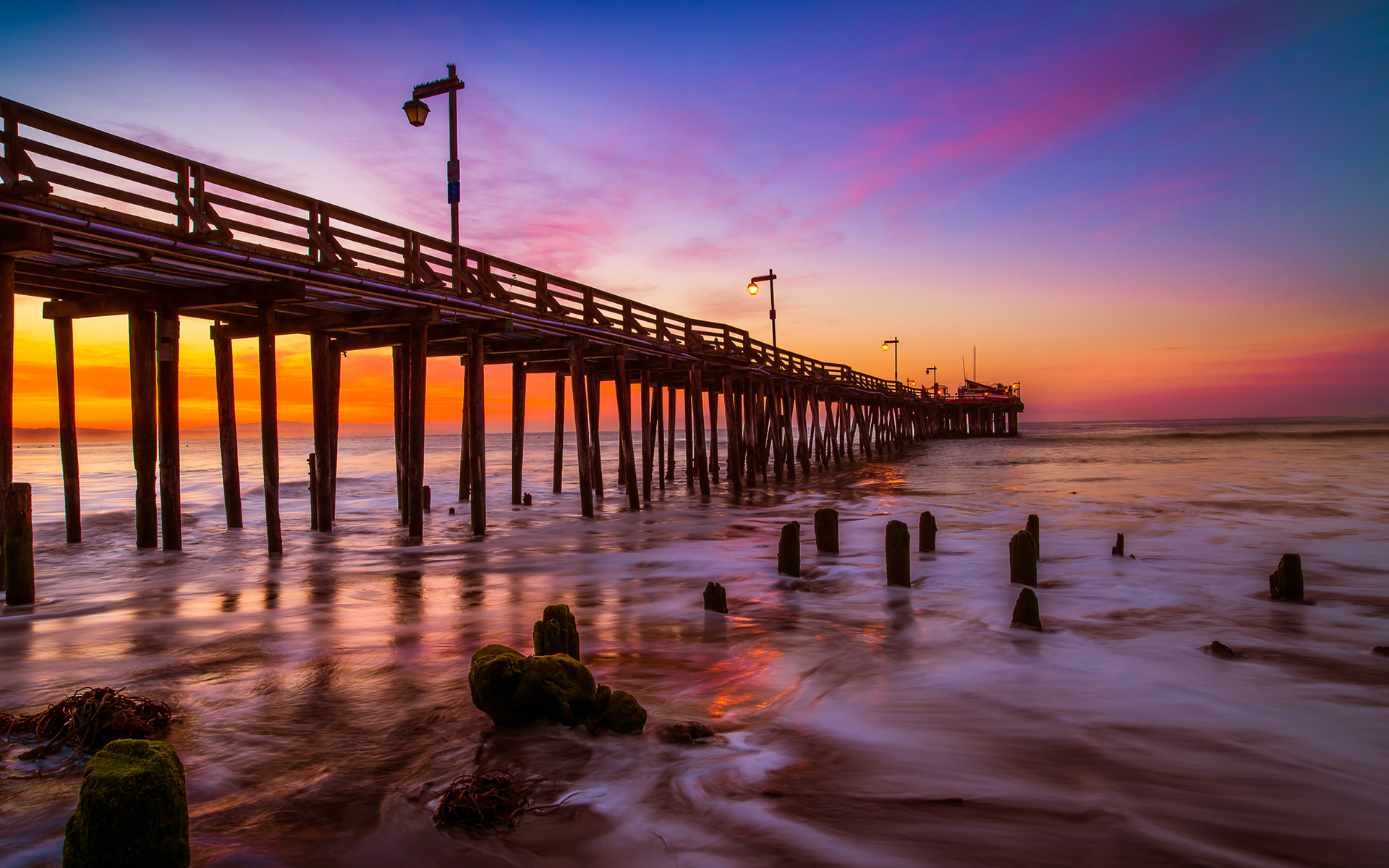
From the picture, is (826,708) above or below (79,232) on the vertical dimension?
below

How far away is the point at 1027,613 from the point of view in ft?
26.8

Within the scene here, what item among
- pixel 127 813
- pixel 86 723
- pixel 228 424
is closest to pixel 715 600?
pixel 86 723

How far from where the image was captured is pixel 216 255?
9180 mm

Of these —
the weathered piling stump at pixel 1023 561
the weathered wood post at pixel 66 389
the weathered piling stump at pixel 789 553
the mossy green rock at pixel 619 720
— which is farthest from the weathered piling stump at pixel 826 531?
the weathered wood post at pixel 66 389

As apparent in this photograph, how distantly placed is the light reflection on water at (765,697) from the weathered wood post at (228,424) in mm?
963

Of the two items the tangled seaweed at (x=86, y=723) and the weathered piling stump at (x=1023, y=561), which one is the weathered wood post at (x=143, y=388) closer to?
the tangled seaweed at (x=86, y=723)

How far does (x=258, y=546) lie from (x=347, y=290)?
5.64m

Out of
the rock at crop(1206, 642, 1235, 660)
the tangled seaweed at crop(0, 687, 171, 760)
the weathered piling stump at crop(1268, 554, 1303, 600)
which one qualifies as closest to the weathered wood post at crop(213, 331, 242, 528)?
the tangled seaweed at crop(0, 687, 171, 760)

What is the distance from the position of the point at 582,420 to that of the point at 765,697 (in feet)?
40.6

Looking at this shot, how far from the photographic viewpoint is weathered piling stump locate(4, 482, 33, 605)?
7.82m

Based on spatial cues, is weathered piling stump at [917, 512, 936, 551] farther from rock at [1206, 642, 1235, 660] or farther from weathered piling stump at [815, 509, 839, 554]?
rock at [1206, 642, 1235, 660]

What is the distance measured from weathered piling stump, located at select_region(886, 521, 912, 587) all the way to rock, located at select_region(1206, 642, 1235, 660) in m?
3.51

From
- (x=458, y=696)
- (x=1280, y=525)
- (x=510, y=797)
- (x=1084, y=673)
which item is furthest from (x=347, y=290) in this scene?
(x=1280, y=525)

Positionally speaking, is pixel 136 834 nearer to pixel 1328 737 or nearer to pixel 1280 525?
pixel 1328 737
